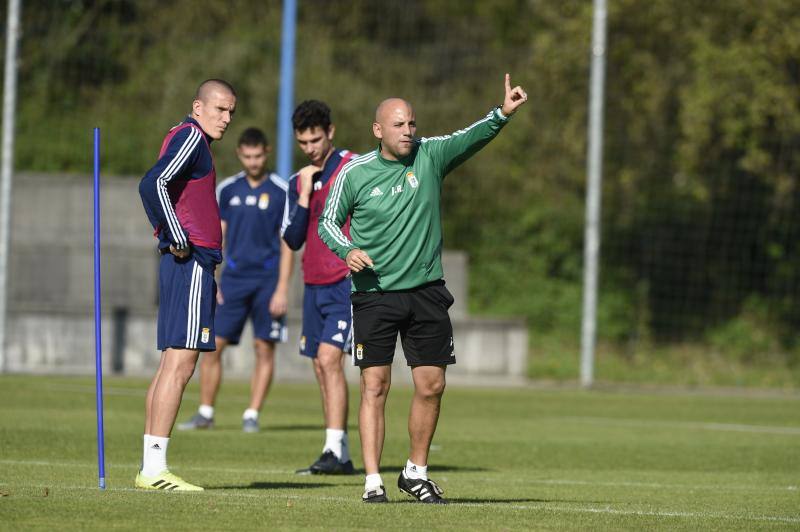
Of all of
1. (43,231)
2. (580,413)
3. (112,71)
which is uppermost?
(112,71)

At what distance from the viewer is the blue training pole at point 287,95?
21953mm

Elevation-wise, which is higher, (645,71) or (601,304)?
(645,71)

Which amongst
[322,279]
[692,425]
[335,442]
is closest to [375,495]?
[335,442]

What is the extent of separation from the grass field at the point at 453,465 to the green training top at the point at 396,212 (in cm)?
127

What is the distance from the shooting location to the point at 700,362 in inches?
962

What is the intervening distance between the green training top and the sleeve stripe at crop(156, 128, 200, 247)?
786mm

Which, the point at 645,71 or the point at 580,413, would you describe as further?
the point at 645,71

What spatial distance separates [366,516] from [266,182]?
264 inches

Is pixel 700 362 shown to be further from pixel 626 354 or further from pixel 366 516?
pixel 366 516

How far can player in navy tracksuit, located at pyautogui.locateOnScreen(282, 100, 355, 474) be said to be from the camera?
10125 millimetres

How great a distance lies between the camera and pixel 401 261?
8.02 meters

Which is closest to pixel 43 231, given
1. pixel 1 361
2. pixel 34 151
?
pixel 34 151

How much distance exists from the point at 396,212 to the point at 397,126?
47cm

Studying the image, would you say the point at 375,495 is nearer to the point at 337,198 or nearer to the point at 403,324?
the point at 403,324
